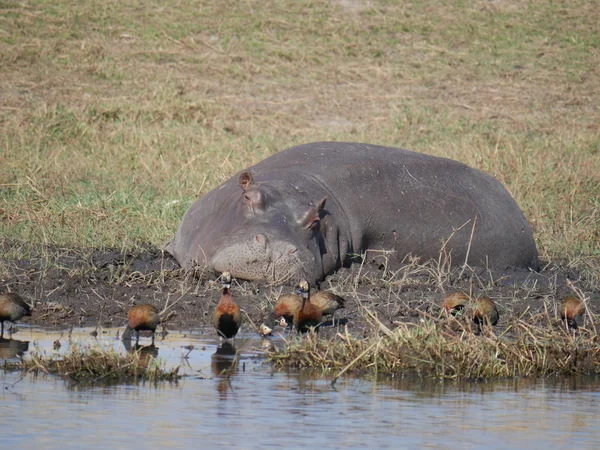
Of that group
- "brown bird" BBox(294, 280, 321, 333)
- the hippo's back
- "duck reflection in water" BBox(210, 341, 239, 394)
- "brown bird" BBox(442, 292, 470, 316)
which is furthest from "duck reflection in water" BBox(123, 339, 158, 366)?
the hippo's back

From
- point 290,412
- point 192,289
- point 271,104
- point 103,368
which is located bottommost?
point 290,412

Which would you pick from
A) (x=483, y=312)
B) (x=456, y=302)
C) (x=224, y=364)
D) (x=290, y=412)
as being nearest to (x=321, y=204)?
(x=456, y=302)

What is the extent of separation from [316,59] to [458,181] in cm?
954

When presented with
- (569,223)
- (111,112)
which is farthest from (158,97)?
(569,223)

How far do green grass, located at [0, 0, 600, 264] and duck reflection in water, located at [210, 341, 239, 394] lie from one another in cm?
344

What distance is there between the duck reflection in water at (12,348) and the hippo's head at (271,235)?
6.00 feet

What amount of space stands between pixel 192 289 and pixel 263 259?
53 cm

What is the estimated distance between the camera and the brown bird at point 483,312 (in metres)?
6.88

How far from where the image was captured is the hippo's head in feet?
26.1

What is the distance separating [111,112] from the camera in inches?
607

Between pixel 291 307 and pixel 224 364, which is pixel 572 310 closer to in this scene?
pixel 291 307

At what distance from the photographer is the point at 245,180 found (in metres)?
8.44

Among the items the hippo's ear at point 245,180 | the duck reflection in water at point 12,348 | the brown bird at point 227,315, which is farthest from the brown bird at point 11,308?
the hippo's ear at point 245,180

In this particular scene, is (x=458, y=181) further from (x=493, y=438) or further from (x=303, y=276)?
(x=493, y=438)
